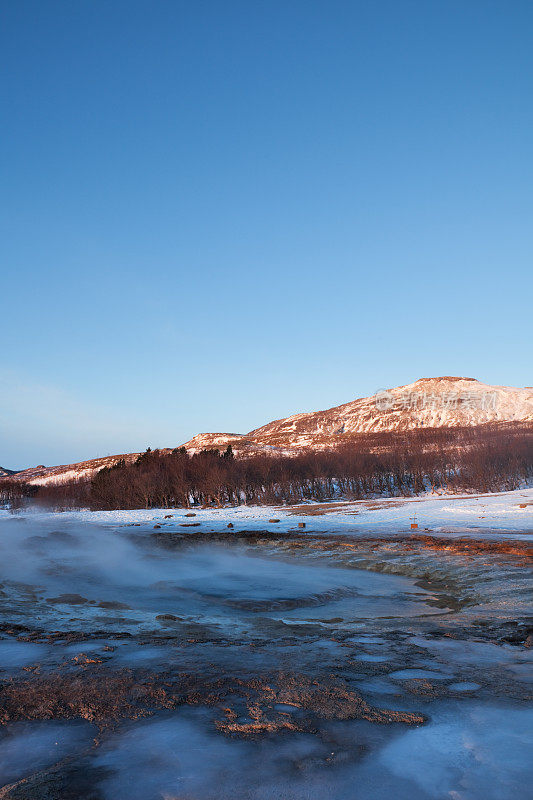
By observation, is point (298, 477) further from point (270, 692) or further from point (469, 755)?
point (469, 755)

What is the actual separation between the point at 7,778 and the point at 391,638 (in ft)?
20.6

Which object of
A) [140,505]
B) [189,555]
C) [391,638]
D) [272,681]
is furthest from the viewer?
[140,505]

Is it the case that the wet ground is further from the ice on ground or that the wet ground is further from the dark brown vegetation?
the dark brown vegetation

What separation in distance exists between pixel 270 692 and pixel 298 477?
9959 cm

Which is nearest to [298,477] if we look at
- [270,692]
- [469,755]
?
[270,692]

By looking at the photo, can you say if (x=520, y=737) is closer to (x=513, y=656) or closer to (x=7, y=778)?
(x=513, y=656)

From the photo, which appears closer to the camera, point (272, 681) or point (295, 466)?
point (272, 681)

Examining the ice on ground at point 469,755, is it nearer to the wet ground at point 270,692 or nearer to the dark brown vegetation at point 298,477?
the wet ground at point 270,692

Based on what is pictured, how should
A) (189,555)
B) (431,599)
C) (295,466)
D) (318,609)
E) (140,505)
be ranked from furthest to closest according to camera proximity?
(295,466) < (140,505) < (189,555) < (431,599) < (318,609)

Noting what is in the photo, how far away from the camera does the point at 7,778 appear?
3627 millimetres

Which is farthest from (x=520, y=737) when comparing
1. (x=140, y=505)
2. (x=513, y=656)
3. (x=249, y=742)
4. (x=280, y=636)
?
(x=140, y=505)

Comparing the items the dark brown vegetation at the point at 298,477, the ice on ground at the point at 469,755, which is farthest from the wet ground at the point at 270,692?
the dark brown vegetation at the point at 298,477

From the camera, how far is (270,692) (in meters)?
5.46

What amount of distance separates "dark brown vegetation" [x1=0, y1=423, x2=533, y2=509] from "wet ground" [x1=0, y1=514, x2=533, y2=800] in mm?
78269
